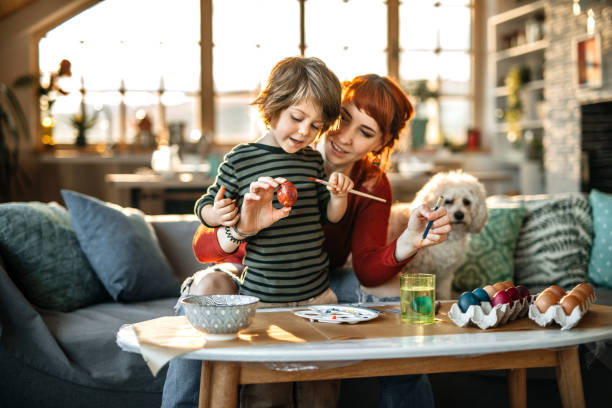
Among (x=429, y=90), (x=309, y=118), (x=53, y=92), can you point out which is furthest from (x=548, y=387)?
(x=53, y=92)

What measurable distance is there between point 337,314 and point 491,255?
51.8 inches

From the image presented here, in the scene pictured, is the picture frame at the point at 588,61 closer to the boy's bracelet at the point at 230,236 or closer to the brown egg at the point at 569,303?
the brown egg at the point at 569,303

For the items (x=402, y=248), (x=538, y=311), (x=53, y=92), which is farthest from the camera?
(x=53, y=92)

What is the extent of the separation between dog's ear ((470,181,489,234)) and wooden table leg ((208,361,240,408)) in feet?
4.73

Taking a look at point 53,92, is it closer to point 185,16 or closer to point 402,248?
point 185,16

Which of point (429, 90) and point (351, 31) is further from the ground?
point (351, 31)

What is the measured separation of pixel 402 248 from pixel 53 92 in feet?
19.5

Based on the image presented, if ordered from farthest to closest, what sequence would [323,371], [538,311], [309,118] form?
1. [309,118]
2. [538,311]
3. [323,371]

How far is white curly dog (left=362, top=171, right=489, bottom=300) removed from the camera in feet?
7.51

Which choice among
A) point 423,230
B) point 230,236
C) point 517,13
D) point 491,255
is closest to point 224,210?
point 230,236

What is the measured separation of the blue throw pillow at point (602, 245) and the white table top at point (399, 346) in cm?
137

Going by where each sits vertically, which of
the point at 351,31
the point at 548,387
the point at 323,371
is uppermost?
the point at 351,31

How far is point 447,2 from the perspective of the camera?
7.79 m

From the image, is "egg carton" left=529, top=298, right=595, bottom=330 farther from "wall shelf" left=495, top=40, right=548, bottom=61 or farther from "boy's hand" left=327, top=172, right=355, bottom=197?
"wall shelf" left=495, top=40, right=548, bottom=61
